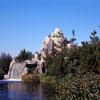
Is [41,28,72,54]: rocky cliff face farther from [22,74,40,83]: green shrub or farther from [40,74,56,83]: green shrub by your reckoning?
[40,74,56,83]: green shrub

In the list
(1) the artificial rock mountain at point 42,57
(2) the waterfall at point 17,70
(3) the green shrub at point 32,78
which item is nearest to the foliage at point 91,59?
(3) the green shrub at point 32,78

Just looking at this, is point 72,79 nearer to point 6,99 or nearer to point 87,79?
point 87,79

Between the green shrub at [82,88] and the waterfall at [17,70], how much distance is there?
1465 inches

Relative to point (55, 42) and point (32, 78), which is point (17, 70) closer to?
point (32, 78)

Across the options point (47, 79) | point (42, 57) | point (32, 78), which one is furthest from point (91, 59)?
point (42, 57)

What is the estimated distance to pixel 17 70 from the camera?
4775cm

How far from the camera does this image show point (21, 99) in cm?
1830

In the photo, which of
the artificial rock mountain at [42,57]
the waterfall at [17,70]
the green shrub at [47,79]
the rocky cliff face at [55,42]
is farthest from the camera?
the rocky cliff face at [55,42]

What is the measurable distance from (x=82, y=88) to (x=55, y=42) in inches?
2049

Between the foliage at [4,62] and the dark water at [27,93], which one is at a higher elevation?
the foliage at [4,62]

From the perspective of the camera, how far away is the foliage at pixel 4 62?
5453 cm

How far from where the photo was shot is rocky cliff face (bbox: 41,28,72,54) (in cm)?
6007

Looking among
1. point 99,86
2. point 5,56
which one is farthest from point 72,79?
point 5,56

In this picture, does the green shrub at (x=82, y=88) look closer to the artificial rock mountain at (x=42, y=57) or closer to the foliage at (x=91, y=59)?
the foliage at (x=91, y=59)
